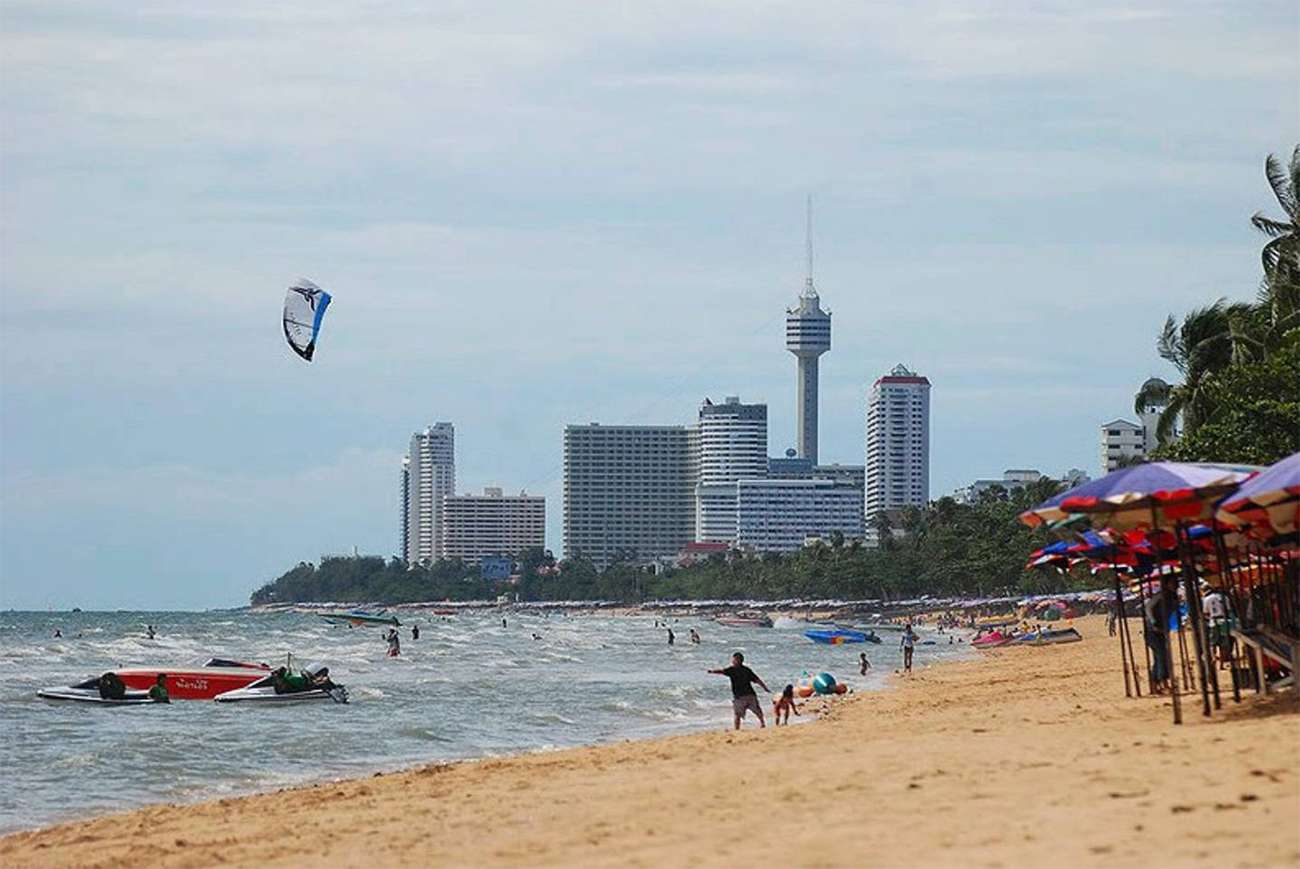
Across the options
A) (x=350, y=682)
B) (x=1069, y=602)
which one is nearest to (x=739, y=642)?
(x=1069, y=602)

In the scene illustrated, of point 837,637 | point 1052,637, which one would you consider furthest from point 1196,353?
point 837,637

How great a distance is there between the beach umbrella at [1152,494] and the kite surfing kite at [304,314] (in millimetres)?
19245

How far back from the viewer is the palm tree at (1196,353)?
44.2 metres

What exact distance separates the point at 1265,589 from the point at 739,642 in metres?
66.3

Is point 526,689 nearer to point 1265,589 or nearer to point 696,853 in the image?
point 1265,589

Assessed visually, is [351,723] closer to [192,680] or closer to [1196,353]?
[192,680]

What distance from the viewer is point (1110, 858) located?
7.95 metres

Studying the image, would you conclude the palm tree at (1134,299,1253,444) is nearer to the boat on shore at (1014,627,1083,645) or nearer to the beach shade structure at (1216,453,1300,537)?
the boat on shore at (1014,627,1083,645)

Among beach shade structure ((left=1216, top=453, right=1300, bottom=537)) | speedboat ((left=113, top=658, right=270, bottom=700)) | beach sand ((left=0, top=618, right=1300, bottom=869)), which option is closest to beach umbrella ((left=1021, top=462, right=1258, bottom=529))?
beach shade structure ((left=1216, top=453, right=1300, bottom=537))

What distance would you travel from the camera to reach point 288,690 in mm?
33281

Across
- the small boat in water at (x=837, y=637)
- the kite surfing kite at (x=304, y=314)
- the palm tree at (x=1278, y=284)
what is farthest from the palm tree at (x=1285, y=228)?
the small boat in water at (x=837, y=637)

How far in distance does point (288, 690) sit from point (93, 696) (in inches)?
159

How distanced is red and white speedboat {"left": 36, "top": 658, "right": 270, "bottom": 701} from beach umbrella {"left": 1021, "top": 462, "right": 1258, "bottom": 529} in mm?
24182

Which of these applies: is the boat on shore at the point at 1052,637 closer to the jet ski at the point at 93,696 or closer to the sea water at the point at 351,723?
the sea water at the point at 351,723
